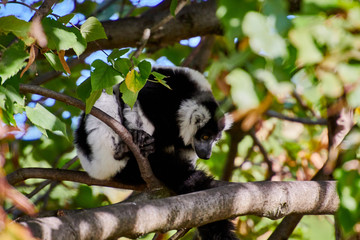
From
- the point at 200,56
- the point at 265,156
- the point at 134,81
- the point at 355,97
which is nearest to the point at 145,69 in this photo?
the point at 134,81

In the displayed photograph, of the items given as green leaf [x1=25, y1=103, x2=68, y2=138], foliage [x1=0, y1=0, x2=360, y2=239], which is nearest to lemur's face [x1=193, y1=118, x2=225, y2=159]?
foliage [x1=0, y1=0, x2=360, y2=239]

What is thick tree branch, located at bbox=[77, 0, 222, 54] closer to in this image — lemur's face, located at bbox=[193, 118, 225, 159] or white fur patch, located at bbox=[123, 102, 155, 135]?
white fur patch, located at bbox=[123, 102, 155, 135]

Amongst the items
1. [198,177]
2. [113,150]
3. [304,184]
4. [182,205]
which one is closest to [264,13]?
[182,205]

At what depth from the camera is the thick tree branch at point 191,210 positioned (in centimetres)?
251

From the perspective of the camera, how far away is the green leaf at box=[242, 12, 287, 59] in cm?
171

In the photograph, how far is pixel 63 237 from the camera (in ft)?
7.95

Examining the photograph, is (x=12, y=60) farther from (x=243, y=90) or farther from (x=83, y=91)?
(x=243, y=90)

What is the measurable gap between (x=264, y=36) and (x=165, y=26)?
4.67 metres

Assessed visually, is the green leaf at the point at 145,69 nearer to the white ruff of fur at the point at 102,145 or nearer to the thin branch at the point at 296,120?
the white ruff of fur at the point at 102,145

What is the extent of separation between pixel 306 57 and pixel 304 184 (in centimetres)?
246

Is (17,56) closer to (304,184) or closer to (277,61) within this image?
(277,61)

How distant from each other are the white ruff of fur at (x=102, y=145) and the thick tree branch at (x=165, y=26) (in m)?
1.37

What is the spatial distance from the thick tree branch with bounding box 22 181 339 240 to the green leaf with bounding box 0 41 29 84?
0.97 meters

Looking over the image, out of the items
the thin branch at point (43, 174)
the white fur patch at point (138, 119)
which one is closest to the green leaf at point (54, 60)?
the thin branch at point (43, 174)
